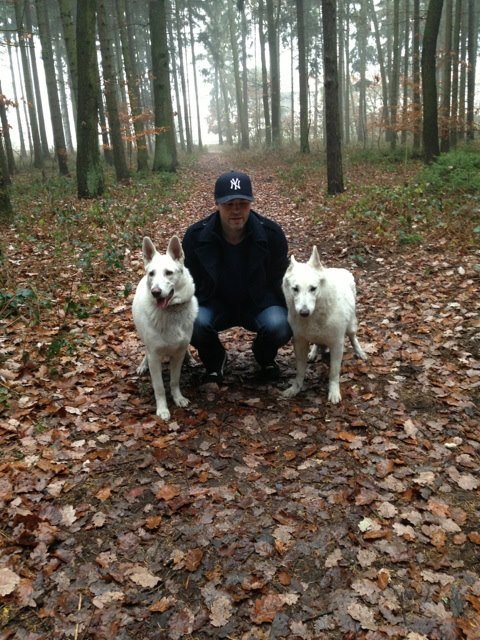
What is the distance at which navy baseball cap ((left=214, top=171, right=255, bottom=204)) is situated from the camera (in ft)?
14.3

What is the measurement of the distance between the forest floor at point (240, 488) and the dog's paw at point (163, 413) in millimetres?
76

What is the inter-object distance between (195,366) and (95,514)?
100 inches

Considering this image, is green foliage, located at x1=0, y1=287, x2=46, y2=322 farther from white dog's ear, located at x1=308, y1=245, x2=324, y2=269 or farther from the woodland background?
white dog's ear, located at x1=308, y1=245, x2=324, y2=269

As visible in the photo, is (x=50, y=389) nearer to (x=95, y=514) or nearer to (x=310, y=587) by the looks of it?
(x=95, y=514)

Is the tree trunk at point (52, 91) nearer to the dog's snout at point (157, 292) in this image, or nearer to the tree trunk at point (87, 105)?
the tree trunk at point (87, 105)

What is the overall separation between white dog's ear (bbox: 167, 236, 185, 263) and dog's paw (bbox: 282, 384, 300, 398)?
71.0 inches

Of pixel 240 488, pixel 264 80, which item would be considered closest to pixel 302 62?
pixel 264 80

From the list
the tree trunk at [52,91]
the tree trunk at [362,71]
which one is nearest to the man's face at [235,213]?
the tree trunk at [52,91]

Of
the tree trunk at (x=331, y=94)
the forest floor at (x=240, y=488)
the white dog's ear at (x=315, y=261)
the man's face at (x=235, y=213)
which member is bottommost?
the forest floor at (x=240, y=488)

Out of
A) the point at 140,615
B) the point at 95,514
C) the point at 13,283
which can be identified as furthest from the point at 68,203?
the point at 140,615

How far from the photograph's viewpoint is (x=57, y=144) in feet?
61.5

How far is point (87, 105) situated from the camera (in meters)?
12.3

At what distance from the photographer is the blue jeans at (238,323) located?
4727 mm

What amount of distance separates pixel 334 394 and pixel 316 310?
0.93 metres
